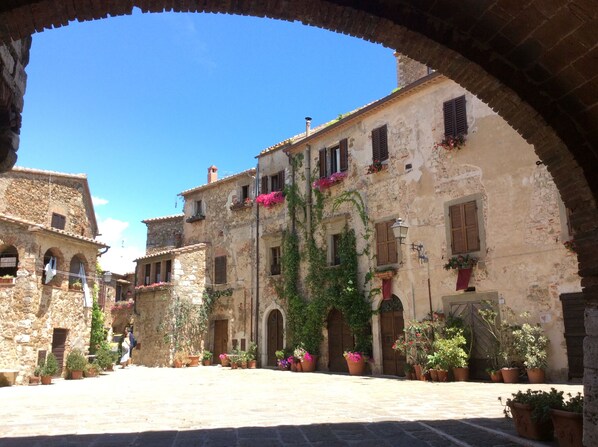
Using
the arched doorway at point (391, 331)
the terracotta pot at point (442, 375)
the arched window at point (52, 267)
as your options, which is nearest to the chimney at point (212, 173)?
the arched window at point (52, 267)

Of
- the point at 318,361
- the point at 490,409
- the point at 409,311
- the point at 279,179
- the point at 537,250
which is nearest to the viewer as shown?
the point at 490,409

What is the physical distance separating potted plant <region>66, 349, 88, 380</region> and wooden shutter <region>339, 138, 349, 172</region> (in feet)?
39.7

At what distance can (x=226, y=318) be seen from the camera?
24.7m

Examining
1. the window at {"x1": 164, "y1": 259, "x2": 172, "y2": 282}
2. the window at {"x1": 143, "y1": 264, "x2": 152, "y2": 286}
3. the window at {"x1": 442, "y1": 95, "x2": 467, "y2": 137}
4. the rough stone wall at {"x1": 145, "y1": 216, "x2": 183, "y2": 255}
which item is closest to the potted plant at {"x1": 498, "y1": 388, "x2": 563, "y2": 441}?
the window at {"x1": 442, "y1": 95, "x2": 467, "y2": 137}

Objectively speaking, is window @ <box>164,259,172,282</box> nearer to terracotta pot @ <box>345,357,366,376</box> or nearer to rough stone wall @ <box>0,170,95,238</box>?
rough stone wall @ <box>0,170,95,238</box>

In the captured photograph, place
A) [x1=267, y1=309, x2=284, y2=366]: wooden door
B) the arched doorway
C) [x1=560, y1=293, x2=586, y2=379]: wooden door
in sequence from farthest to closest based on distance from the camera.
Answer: [x1=267, y1=309, x2=284, y2=366]: wooden door → the arched doorway → [x1=560, y1=293, x2=586, y2=379]: wooden door

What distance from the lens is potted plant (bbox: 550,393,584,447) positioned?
503 centimetres

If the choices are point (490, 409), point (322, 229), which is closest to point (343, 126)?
point (322, 229)

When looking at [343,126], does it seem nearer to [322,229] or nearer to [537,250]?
[322,229]

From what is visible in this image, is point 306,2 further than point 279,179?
No

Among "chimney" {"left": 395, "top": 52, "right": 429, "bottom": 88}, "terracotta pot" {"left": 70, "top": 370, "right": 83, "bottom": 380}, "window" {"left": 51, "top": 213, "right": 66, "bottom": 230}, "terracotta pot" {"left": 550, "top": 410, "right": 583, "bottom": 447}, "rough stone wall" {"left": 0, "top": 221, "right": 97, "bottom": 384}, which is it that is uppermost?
"chimney" {"left": 395, "top": 52, "right": 429, "bottom": 88}

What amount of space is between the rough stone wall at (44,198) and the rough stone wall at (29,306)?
2.89 m

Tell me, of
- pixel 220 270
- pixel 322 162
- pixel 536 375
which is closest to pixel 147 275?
pixel 220 270

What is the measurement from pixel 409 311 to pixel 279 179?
31.9ft
